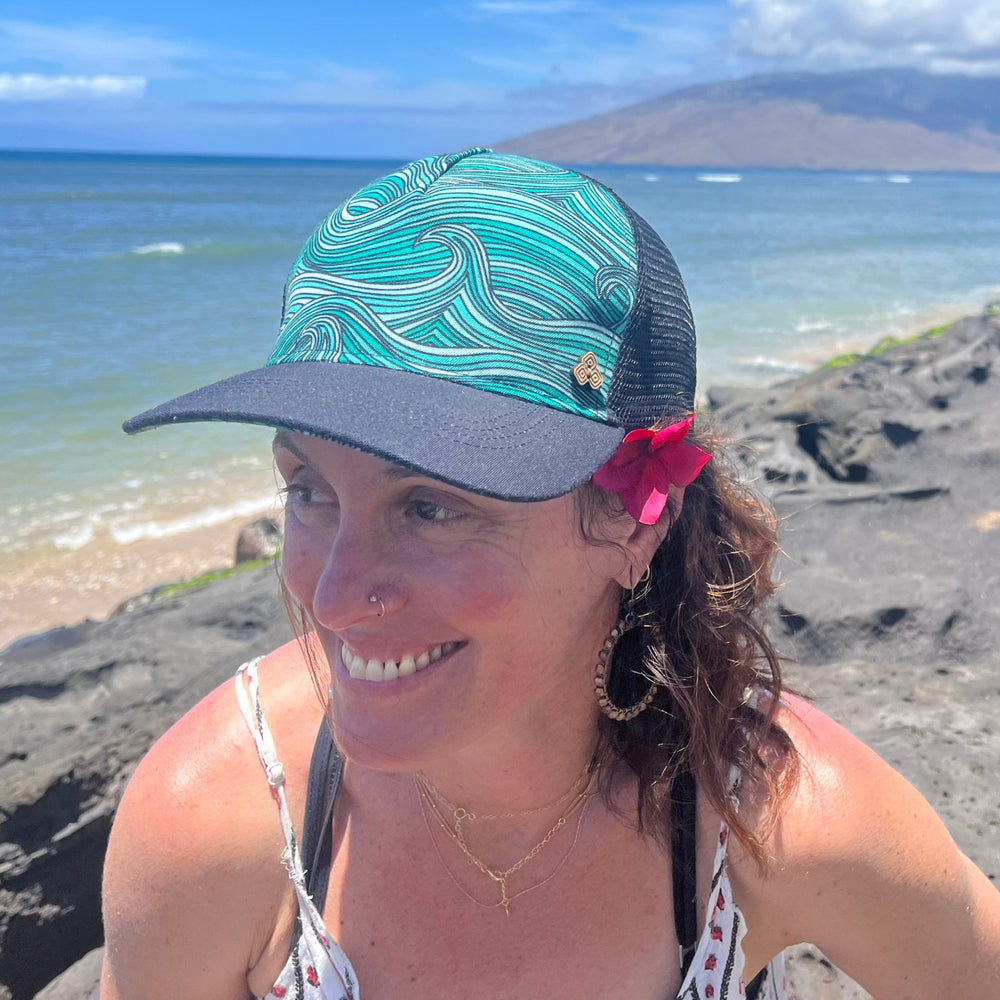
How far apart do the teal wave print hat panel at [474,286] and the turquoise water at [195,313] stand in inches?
258

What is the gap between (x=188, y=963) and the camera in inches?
58.4

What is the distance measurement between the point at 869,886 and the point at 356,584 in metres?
0.95

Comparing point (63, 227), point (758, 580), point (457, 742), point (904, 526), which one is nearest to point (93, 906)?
point (457, 742)

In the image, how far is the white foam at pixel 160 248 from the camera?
27.6 metres

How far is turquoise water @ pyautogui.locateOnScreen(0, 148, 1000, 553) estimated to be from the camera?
8289mm

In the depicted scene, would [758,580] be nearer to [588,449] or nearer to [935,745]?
[588,449]

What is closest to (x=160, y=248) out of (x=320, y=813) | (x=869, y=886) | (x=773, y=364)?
(x=773, y=364)

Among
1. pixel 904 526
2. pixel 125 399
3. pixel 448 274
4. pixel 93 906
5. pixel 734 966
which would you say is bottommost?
pixel 125 399

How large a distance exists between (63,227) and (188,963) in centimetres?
3724

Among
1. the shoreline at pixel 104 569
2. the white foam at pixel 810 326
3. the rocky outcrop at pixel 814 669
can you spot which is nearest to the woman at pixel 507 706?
the rocky outcrop at pixel 814 669

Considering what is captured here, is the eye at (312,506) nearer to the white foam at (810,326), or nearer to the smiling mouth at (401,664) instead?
the smiling mouth at (401,664)

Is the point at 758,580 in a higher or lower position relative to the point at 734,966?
higher

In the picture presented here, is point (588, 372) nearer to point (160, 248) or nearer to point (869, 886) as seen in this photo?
point (869, 886)

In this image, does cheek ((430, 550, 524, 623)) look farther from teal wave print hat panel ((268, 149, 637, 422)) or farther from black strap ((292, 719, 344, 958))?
black strap ((292, 719, 344, 958))
